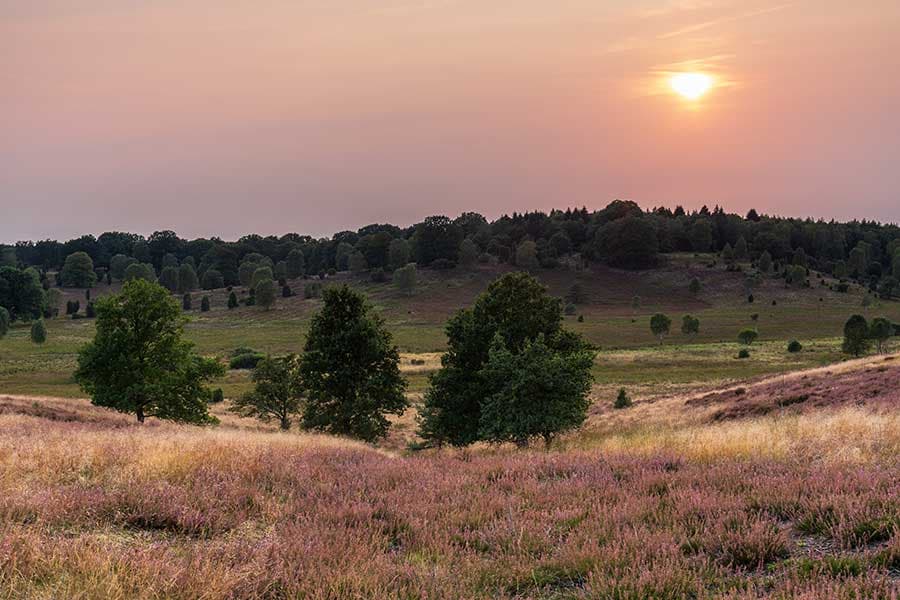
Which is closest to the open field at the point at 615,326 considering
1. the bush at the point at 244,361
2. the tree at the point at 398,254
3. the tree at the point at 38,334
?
the tree at the point at 38,334

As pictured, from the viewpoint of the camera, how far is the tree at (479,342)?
94.9 feet

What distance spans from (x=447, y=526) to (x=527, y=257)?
527 ft

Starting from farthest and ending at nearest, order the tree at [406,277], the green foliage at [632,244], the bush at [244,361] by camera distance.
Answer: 1. the green foliage at [632,244]
2. the tree at [406,277]
3. the bush at [244,361]

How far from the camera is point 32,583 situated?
441cm

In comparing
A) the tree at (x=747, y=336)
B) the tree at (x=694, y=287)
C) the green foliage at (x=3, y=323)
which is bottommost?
the tree at (x=747, y=336)

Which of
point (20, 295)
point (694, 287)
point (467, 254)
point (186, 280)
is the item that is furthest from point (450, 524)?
point (186, 280)

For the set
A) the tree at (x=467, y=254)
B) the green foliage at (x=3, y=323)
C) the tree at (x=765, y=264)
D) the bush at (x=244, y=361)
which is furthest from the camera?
the tree at (x=467, y=254)

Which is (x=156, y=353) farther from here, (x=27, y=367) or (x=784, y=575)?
(x=27, y=367)

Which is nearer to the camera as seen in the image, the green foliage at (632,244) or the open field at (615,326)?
the open field at (615,326)

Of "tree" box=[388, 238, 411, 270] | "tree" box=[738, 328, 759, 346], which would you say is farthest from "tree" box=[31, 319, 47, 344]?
"tree" box=[738, 328, 759, 346]

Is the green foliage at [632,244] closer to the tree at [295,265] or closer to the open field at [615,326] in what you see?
the open field at [615,326]

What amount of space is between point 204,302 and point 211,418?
125042 millimetres

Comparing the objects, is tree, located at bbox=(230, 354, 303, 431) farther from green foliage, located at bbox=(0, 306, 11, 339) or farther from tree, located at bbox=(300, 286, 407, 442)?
green foliage, located at bbox=(0, 306, 11, 339)

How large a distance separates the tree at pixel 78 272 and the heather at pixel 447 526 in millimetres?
201657
